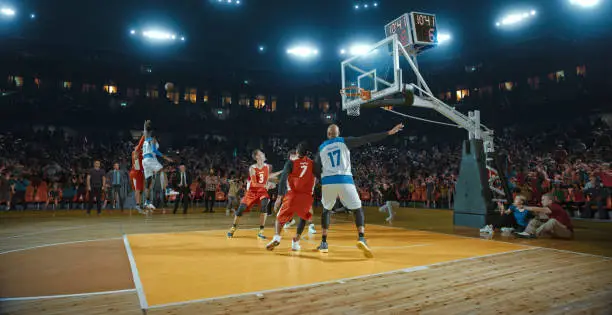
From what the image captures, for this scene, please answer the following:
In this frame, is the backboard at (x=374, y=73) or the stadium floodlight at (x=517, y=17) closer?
the backboard at (x=374, y=73)

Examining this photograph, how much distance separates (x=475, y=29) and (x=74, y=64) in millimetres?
36979

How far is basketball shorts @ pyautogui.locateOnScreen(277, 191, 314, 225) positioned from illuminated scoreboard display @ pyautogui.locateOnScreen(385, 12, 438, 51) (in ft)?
29.7

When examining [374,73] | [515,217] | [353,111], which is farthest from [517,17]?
[515,217]

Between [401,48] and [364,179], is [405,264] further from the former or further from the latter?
[364,179]

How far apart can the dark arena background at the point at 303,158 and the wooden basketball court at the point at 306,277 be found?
0.14 ft

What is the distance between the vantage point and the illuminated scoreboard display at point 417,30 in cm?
1298

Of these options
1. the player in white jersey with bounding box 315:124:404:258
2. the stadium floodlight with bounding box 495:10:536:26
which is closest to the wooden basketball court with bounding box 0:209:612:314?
the player in white jersey with bounding box 315:124:404:258

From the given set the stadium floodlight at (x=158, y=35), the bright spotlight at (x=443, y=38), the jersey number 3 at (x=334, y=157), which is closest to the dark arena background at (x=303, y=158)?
the jersey number 3 at (x=334, y=157)

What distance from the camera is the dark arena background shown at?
4.13 meters

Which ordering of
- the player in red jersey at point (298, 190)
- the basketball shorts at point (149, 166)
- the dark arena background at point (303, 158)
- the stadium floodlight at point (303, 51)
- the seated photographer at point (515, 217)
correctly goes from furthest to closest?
the stadium floodlight at point (303, 51)
the basketball shorts at point (149, 166)
the seated photographer at point (515, 217)
the player in red jersey at point (298, 190)
the dark arena background at point (303, 158)

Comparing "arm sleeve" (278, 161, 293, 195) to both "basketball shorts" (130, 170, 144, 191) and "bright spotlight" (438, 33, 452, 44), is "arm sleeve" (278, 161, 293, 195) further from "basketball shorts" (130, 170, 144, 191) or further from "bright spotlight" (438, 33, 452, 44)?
"bright spotlight" (438, 33, 452, 44)

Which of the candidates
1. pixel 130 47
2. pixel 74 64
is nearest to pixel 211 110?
pixel 130 47

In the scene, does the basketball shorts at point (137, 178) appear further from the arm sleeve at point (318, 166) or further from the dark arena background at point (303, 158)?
the arm sleeve at point (318, 166)

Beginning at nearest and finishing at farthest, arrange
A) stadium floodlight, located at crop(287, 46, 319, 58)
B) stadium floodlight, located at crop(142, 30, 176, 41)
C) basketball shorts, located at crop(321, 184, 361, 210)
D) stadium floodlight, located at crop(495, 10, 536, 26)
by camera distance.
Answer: basketball shorts, located at crop(321, 184, 361, 210) → stadium floodlight, located at crop(495, 10, 536, 26) → stadium floodlight, located at crop(142, 30, 176, 41) → stadium floodlight, located at crop(287, 46, 319, 58)
